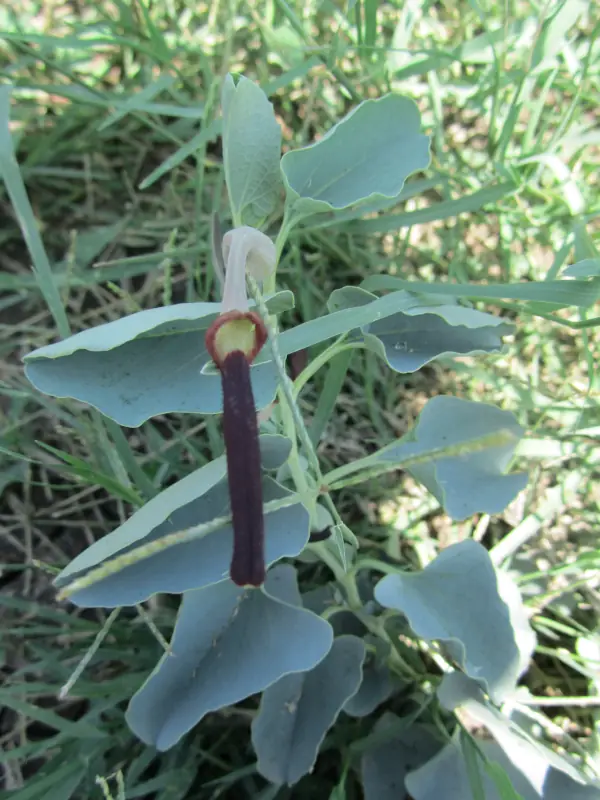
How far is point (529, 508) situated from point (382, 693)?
0.37 metres

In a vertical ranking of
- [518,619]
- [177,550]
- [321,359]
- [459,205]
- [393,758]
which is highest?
[459,205]

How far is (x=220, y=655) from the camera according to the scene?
68 cm

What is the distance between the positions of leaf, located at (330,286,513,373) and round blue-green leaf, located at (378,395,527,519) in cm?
5

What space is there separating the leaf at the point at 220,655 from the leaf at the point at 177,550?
8 cm

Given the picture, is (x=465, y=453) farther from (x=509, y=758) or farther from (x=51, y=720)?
(x=51, y=720)

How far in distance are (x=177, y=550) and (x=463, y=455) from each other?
11.5 inches

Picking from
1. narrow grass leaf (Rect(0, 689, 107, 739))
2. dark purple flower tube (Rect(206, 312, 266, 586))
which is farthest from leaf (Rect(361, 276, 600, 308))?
narrow grass leaf (Rect(0, 689, 107, 739))

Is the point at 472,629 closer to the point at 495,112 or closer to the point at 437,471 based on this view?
the point at 437,471

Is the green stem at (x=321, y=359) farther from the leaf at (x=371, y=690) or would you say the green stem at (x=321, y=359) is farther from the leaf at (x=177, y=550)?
the leaf at (x=371, y=690)

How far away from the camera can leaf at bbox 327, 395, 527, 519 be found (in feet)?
2.26

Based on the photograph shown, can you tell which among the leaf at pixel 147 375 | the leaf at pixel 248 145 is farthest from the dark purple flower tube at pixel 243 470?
the leaf at pixel 248 145

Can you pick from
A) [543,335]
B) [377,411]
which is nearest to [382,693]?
[377,411]

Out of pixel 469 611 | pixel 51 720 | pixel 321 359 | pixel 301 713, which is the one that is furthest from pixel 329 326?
pixel 51 720

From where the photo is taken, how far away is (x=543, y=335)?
1.11 metres
